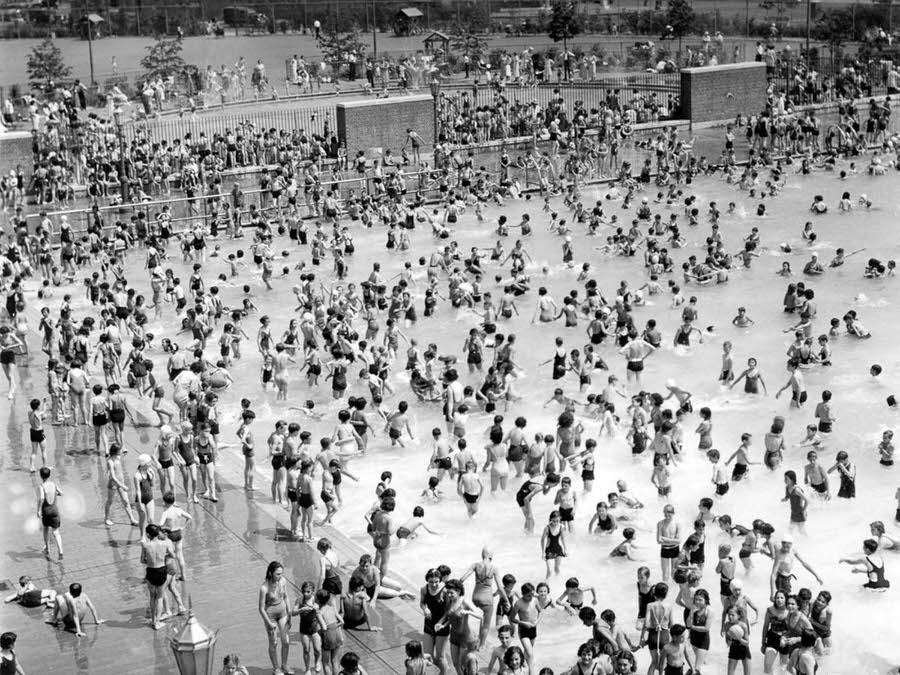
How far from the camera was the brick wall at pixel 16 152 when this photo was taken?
140 ft

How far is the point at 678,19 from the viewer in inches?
2549

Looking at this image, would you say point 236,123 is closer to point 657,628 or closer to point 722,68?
point 722,68

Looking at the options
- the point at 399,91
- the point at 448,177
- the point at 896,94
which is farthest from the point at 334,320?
the point at 896,94

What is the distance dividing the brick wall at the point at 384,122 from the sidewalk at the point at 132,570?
86.6ft

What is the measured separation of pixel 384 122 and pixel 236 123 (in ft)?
18.7

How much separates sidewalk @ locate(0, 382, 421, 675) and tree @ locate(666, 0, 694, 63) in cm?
4713

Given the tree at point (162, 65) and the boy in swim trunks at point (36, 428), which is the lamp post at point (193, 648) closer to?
the boy in swim trunks at point (36, 428)

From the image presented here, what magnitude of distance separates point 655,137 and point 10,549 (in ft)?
121

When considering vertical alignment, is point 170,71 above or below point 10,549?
above

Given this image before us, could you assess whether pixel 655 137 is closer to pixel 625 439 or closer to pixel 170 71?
pixel 170 71

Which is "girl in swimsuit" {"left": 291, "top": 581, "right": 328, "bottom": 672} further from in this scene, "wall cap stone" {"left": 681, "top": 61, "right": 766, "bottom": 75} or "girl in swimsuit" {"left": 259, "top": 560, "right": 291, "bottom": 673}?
"wall cap stone" {"left": 681, "top": 61, "right": 766, "bottom": 75}

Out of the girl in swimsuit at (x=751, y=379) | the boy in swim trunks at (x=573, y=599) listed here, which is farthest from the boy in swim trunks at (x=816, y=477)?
the boy in swim trunks at (x=573, y=599)

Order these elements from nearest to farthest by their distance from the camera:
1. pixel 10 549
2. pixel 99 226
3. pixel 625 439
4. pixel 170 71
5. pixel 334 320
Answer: pixel 10 549
pixel 625 439
pixel 334 320
pixel 99 226
pixel 170 71

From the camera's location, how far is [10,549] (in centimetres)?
1908
